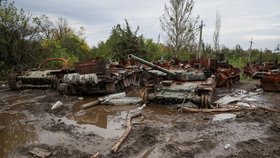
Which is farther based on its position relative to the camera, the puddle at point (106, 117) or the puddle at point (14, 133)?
the puddle at point (106, 117)

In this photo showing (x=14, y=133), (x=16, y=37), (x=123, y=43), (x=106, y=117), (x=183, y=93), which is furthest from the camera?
(x=123, y=43)

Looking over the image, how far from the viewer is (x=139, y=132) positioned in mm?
6633

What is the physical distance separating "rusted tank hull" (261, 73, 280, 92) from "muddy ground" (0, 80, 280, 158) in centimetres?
231

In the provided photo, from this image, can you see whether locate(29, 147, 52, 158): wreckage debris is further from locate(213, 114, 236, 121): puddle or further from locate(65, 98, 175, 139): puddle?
locate(213, 114, 236, 121): puddle

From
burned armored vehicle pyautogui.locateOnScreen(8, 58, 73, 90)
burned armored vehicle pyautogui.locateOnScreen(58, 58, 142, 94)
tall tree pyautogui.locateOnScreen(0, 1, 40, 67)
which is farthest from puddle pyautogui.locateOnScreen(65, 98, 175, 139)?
tall tree pyautogui.locateOnScreen(0, 1, 40, 67)

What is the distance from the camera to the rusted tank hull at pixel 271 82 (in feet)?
39.8

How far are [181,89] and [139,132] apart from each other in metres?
3.12

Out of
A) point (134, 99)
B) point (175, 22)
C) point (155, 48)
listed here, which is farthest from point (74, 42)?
point (134, 99)

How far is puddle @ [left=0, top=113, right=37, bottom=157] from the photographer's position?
598cm

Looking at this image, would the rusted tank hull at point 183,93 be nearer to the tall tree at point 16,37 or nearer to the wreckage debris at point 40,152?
the wreckage debris at point 40,152

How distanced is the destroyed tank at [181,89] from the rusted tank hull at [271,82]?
11.5 ft

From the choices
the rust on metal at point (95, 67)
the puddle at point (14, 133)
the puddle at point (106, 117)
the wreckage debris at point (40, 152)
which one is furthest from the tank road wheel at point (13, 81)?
the wreckage debris at point (40, 152)

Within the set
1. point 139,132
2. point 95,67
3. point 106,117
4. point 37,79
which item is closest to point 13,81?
point 37,79

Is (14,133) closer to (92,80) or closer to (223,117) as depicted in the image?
(92,80)
